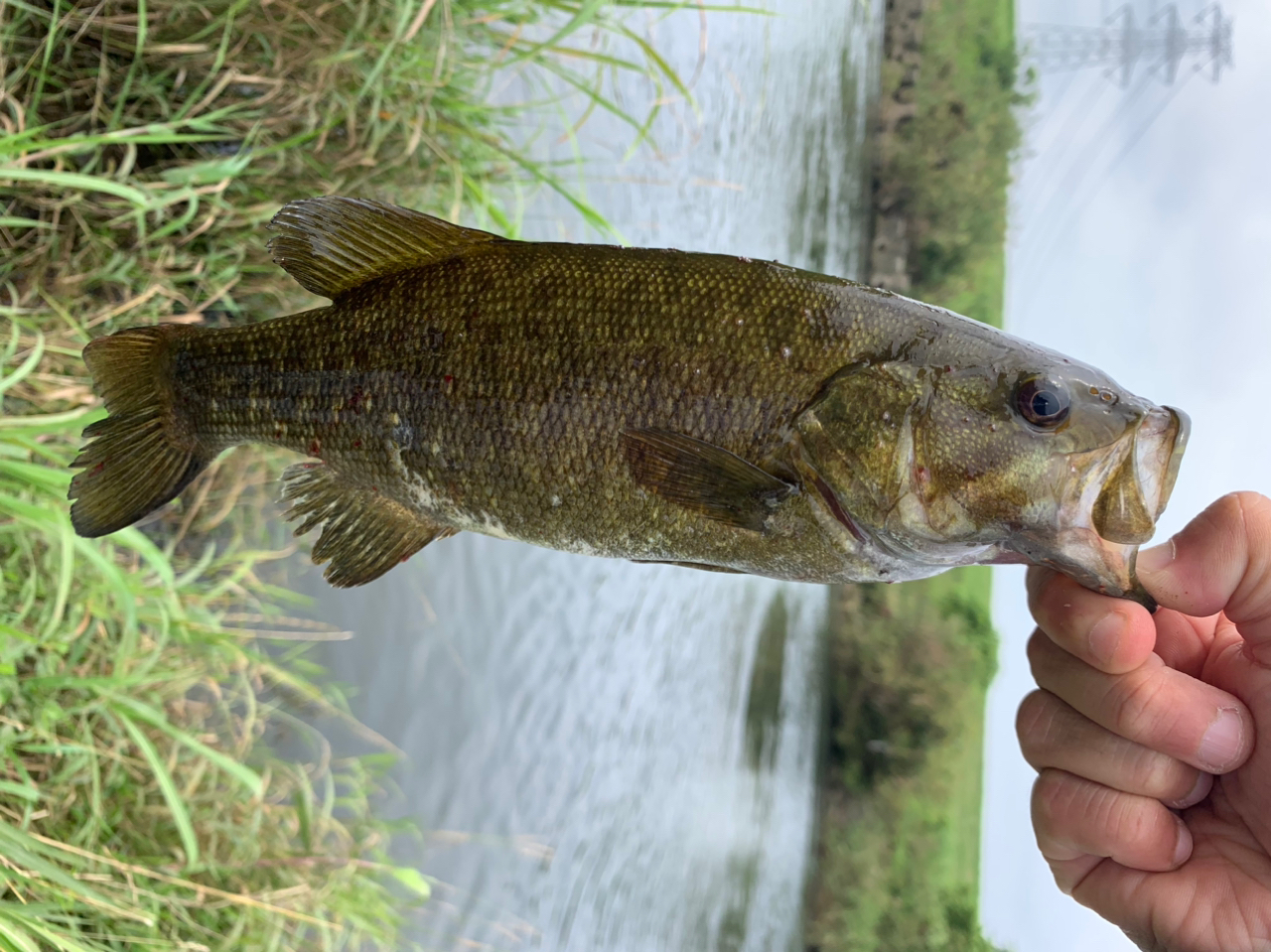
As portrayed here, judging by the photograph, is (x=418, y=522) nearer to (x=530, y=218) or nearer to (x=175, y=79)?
(x=175, y=79)

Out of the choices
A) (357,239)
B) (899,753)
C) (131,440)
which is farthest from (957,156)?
(131,440)

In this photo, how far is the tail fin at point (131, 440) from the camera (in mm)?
1539

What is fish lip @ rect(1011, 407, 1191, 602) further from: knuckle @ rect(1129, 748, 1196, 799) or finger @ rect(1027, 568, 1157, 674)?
knuckle @ rect(1129, 748, 1196, 799)

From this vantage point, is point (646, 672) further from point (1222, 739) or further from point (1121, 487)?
point (1121, 487)

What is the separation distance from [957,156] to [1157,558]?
10.9 metres

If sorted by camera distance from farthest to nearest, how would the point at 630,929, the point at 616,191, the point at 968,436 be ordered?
the point at 630,929 < the point at 616,191 < the point at 968,436

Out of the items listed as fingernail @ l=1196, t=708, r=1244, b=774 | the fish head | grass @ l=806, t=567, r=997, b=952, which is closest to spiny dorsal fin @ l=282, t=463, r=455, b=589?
the fish head

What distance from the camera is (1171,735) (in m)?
1.39

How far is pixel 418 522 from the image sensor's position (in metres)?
1.52

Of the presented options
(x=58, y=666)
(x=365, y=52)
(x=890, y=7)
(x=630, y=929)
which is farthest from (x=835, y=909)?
(x=890, y=7)

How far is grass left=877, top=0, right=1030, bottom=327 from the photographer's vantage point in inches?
406

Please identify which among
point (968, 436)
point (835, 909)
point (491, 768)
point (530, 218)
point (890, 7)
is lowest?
point (835, 909)

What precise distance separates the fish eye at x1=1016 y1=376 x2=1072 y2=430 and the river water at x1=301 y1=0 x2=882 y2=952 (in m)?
2.36

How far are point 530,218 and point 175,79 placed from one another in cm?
192
